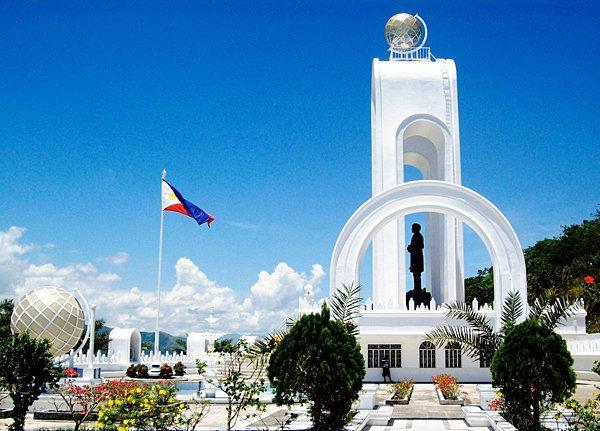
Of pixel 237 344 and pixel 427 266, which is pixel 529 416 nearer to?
pixel 237 344

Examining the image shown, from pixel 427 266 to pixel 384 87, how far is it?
10025mm

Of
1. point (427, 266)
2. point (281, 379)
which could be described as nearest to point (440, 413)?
point (281, 379)

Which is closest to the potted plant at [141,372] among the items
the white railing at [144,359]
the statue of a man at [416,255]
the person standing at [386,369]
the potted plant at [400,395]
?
the white railing at [144,359]

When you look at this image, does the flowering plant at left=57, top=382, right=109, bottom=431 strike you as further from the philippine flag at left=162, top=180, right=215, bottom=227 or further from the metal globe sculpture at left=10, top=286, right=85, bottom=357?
the philippine flag at left=162, top=180, right=215, bottom=227

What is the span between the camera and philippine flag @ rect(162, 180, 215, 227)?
34.8m

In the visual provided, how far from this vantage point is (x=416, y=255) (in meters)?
34.8

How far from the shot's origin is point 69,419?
58.8 ft

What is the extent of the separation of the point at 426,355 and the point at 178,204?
14837 millimetres

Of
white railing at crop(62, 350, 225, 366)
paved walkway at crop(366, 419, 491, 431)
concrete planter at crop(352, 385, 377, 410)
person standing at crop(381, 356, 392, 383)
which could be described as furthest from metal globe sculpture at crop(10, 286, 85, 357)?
paved walkway at crop(366, 419, 491, 431)

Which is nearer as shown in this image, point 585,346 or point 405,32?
point 585,346

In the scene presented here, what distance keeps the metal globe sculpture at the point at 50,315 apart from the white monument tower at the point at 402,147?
1460 cm

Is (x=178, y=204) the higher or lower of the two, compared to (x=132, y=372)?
higher

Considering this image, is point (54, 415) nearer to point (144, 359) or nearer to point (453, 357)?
point (453, 357)

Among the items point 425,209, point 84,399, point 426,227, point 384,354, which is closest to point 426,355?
point 384,354
